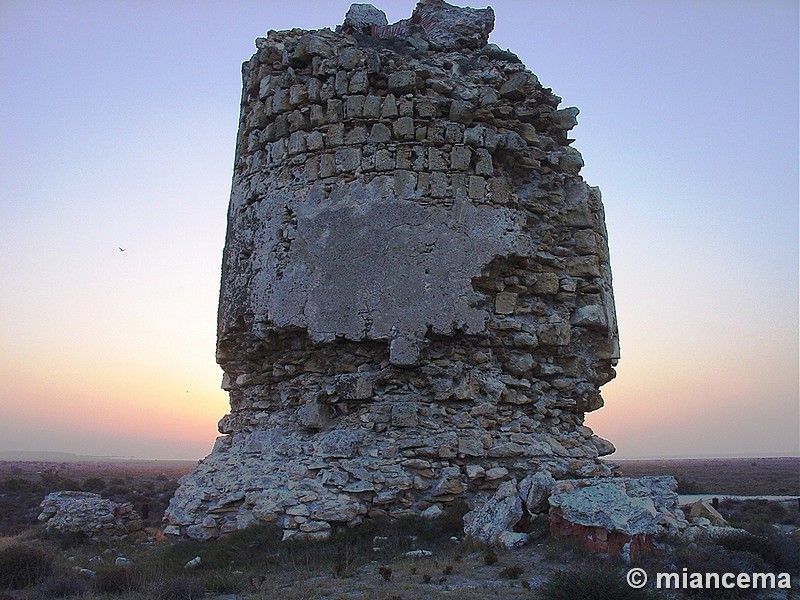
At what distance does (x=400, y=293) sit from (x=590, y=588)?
338cm

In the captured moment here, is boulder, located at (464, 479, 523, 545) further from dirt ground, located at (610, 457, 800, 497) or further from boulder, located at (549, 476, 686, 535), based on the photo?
dirt ground, located at (610, 457, 800, 497)

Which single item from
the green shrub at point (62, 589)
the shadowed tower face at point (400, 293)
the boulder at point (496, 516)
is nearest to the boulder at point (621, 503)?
the boulder at point (496, 516)

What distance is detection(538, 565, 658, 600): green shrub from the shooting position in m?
3.75

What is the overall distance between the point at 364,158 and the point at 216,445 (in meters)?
3.41

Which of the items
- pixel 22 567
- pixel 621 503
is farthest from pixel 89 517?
pixel 621 503

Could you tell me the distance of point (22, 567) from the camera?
228 inches

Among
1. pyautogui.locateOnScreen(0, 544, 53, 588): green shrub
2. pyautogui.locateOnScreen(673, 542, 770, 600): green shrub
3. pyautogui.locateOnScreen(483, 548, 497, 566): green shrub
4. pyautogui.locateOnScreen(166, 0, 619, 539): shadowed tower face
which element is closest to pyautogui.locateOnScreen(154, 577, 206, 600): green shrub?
pyautogui.locateOnScreen(166, 0, 619, 539): shadowed tower face

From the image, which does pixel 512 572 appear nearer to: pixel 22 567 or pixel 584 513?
pixel 584 513

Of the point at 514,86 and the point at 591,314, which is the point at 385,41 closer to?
the point at 514,86

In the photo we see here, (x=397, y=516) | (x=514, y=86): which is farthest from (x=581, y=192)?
(x=397, y=516)

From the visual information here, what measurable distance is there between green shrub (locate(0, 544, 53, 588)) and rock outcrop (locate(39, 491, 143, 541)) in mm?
3591

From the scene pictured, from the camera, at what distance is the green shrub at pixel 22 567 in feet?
18.5

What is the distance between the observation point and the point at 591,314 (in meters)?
7.12

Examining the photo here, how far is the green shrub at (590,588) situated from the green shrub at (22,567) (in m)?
4.04
